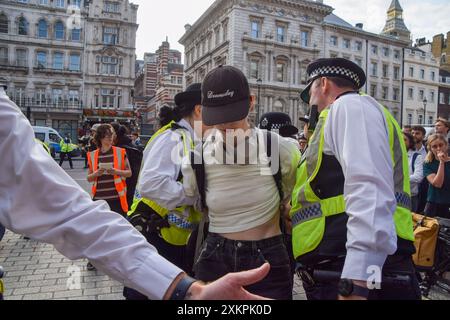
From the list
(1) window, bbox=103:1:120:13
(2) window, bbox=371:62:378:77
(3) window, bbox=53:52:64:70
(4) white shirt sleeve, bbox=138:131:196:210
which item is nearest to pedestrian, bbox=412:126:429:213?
(4) white shirt sleeve, bbox=138:131:196:210

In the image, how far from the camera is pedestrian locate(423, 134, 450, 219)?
535cm

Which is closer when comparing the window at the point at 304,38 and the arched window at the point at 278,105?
the arched window at the point at 278,105

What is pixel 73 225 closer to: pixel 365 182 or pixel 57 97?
pixel 365 182

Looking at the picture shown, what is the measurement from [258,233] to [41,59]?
4494 cm

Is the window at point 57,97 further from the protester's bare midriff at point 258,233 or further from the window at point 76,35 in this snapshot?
the protester's bare midriff at point 258,233

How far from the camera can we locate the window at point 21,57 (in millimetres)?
39688

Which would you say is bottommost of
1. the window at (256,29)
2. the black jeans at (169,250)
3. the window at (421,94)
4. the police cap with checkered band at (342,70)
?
the black jeans at (169,250)

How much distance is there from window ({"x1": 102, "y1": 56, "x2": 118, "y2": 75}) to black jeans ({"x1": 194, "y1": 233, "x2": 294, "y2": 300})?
43463 millimetres

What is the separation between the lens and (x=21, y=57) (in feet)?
131

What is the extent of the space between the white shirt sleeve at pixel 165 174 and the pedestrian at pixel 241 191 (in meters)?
0.31

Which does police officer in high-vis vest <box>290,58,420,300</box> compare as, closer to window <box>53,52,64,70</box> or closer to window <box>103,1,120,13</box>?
window <box>53,52,64,70</box>

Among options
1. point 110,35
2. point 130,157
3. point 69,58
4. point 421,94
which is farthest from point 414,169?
point 421,94

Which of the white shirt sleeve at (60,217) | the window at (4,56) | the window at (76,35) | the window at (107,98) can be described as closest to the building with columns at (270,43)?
the window at (107,98)
